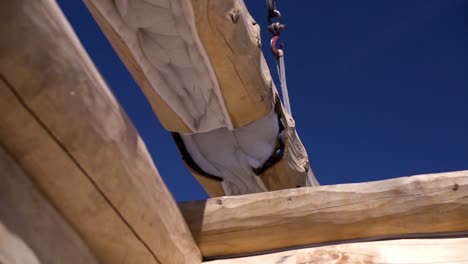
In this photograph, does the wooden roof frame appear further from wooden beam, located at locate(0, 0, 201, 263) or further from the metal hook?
the metal hook

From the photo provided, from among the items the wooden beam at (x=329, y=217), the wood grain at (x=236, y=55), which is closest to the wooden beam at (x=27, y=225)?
the wooden beam at (x=329, y=217)

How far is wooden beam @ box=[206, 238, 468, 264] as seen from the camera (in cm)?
142

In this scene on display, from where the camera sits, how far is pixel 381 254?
145cm

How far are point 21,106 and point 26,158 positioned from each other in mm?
108

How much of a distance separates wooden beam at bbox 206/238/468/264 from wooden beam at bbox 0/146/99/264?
0.59 m

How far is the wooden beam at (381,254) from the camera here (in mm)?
1415

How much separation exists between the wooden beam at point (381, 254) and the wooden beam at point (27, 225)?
0.59 metres

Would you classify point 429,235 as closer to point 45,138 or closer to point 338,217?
point 338,217

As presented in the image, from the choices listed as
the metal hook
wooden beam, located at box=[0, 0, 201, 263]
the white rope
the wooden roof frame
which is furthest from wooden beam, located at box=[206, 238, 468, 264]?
the metal hook

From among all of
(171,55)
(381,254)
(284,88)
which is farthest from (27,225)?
(284,88)

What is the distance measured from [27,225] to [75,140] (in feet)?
0.59

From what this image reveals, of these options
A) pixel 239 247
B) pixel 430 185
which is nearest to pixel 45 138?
pixel 239 247

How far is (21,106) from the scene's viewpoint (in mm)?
918

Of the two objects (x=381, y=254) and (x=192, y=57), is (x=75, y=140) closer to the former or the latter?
(x=192, y=57)
